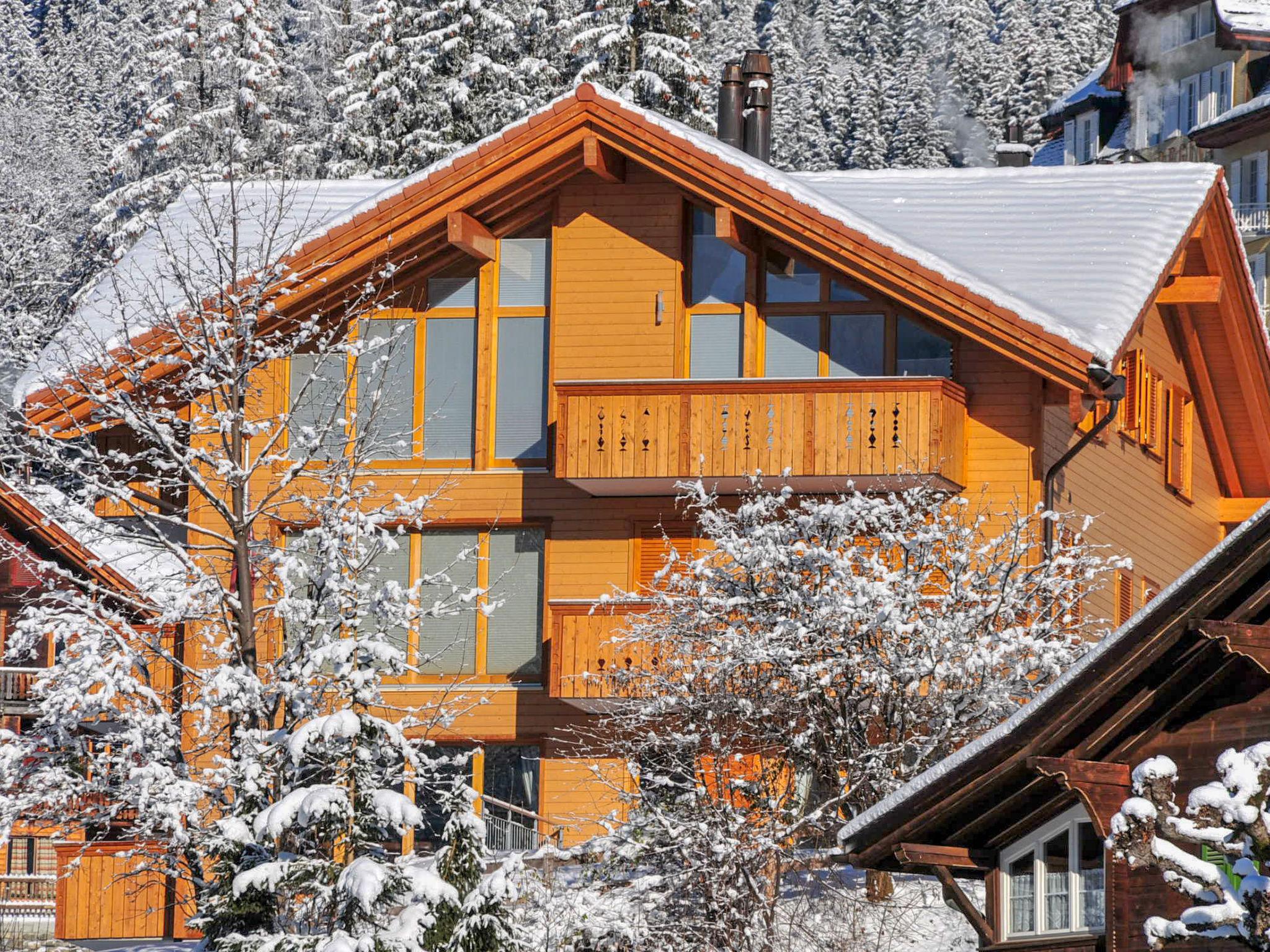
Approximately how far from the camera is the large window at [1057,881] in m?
12.8

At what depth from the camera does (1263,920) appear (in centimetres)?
827

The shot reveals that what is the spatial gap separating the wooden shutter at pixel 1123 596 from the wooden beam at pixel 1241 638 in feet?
52.5

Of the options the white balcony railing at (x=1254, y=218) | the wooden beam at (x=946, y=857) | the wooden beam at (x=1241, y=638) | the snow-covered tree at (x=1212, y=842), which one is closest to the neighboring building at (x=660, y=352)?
→ the wooden beam at (x=946, y=857)

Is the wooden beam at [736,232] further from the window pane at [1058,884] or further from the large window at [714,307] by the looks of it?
the window pane at [1058,884]

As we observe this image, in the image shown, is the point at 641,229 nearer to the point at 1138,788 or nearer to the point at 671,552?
the point at 671,552

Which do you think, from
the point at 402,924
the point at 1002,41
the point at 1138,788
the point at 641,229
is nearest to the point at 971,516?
the point at 641,229

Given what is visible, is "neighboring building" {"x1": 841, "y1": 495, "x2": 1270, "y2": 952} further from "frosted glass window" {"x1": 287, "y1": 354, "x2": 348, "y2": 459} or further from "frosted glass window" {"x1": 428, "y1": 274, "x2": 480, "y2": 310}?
"frosted glass window" {"x1": 428, "y1": 274, "x2": 480, "y2": 310}

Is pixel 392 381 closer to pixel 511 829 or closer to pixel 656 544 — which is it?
pixel 656 544

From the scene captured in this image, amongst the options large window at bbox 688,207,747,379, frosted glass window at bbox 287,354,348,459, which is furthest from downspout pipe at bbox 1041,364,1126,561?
frosted glass window at bbox 287,354,348,459

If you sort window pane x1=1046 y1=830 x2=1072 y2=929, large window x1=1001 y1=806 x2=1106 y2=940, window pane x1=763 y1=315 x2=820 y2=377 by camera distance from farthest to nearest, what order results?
window pane x1=763 y1=315 x2=820 y2=377
window pane x1=1046 y1=830 x2=1072 y2=929
large window x1=1001 y1=806 x2=1106 y2=940

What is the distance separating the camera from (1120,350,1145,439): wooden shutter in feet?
86.8

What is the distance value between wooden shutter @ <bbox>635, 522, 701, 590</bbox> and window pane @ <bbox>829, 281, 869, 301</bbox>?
3221mm

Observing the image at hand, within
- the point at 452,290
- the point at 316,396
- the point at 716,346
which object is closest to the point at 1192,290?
the point at 716,346

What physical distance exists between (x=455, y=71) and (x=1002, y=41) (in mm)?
58947
